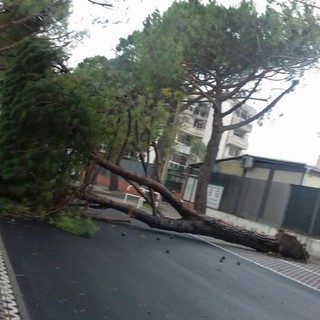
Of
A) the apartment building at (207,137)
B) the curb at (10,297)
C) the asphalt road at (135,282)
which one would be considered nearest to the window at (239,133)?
the apartment building at (207,137)

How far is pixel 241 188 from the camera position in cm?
2128

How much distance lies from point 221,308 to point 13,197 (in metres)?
5.43

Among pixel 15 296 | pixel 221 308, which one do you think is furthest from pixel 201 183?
pixel 15 296

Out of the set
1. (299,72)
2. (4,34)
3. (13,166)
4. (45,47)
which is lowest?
(13,166)

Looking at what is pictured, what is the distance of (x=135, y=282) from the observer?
6199 millimetres

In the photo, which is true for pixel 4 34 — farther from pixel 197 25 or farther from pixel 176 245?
pixel 176 245

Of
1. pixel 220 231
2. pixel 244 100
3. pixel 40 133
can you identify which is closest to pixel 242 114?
pixel 244 100

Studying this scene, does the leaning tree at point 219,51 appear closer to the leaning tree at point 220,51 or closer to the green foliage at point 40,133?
the leaning tree at point 220,51

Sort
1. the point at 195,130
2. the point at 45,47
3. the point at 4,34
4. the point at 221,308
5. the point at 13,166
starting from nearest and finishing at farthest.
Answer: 1. the point at 221,308
2. the point at 13,166
3. the point at 45,47
4. the point at 4,34
5. the point at 195,130

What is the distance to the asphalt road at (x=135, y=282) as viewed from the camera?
192 inches

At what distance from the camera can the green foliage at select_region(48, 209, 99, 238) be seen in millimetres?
9227

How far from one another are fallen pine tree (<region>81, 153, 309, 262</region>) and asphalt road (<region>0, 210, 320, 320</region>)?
1552mm

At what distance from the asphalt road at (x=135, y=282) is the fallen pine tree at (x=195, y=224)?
155 centimetres

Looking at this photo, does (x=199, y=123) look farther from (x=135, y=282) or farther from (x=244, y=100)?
(x=135, y=282)
